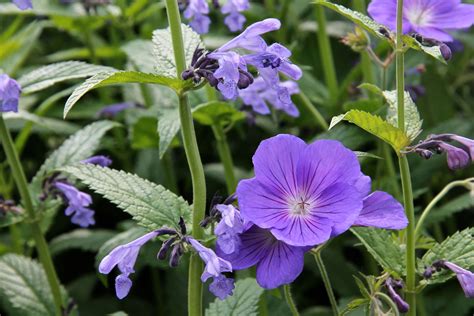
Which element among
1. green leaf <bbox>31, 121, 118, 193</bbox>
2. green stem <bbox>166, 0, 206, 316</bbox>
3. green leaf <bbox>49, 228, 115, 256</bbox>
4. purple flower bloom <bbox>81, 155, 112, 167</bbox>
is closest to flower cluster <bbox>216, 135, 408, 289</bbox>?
green stem <bbox>166, 0, 206, 316</bbox>

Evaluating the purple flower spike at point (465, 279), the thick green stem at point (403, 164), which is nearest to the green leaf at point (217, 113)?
the thick green stem at point (403, 164)

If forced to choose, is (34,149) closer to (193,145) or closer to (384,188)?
(384,188)

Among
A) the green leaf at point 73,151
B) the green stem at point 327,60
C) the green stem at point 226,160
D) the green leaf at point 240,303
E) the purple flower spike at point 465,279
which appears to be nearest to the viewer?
the purple flower spike at point 465,279

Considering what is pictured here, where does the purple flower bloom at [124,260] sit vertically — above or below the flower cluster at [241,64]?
below

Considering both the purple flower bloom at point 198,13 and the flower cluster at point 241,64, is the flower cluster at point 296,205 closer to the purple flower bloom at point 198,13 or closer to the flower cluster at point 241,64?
the flower cluster at point 241,64

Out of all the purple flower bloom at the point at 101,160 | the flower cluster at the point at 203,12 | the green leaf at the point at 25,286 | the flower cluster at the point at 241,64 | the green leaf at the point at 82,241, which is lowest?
the green leaf at the point at 82,241

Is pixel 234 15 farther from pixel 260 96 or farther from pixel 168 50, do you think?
pixel 168 50

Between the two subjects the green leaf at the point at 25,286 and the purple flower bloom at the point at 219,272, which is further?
the green leaf at the point at 25,286
